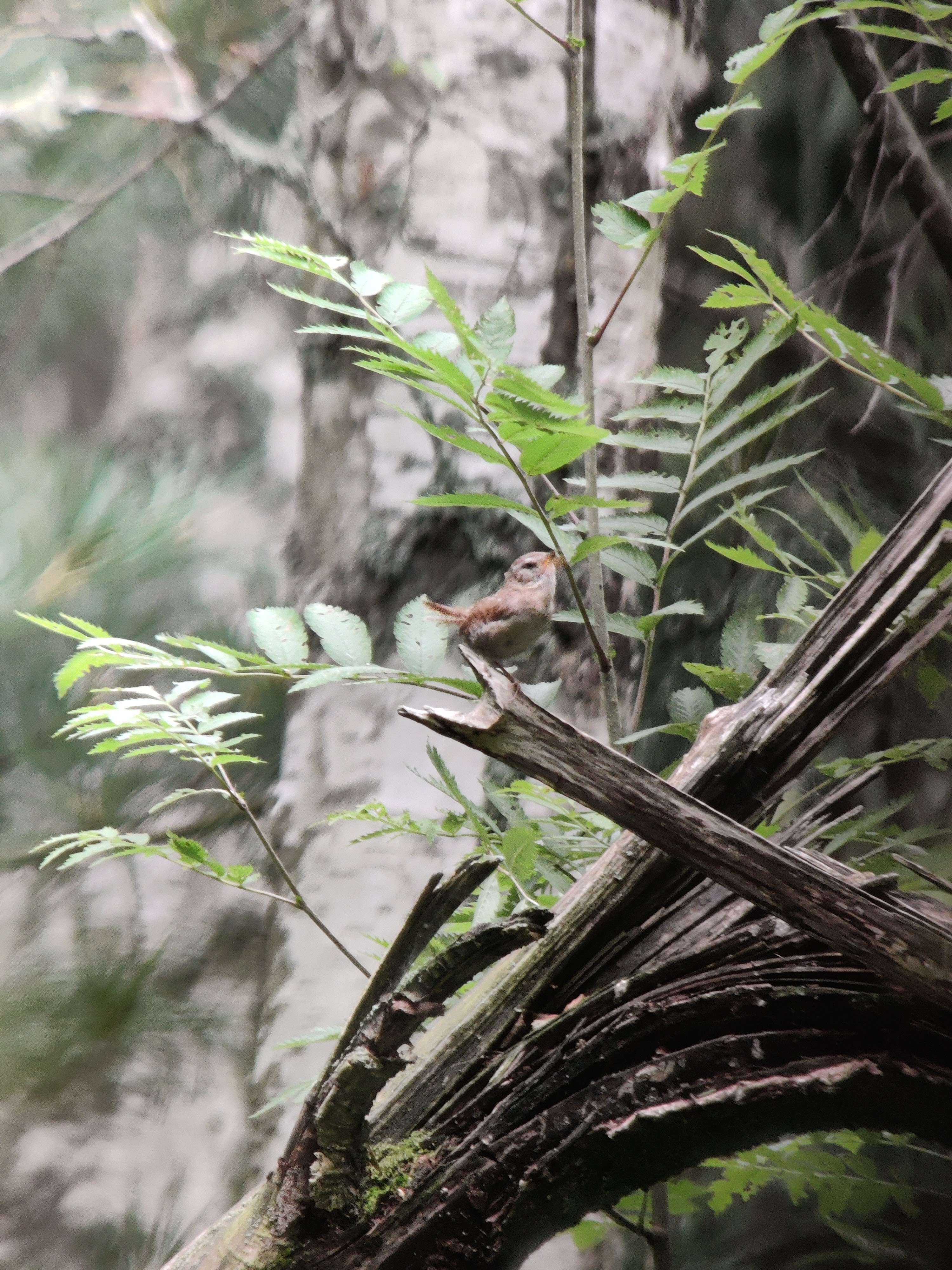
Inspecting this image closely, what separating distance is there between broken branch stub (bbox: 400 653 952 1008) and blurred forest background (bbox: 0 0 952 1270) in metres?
0.72

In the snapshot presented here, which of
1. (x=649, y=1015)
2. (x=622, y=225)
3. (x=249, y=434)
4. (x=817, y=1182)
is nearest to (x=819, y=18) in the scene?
(x=622, y=225)

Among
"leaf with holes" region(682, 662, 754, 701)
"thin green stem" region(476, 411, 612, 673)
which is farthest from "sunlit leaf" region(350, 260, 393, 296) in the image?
"leaf with holes" region(682, 662, 754, 701)

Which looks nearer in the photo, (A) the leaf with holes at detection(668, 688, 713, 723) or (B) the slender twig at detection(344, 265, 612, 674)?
(B) the slender twig at detection(344, 265, 612, 674)

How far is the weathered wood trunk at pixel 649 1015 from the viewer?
482 mm

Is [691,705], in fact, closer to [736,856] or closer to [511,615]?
[511,615]

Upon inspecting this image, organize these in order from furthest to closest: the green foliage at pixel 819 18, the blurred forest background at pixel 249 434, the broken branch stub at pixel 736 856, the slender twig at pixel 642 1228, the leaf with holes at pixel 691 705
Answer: the blurred forest background at pixel 249 434 < the leaf with holes at pixel 691 705 < the slender twig at pixel 642 1228 < the green foliage at pixel 819 18 < the broken branch stub at pixel 736 856

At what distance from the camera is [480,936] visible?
50 cm

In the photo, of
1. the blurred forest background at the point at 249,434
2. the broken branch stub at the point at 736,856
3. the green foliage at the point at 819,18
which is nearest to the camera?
the broken branch stub at the point at 736,856

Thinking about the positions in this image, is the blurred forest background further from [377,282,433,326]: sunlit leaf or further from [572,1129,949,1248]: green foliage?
[377,282,433,326]: sunlit leaf

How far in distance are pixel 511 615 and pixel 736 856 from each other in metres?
0.32

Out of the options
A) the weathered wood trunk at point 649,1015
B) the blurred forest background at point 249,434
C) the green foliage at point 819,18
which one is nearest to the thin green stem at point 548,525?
the weathered wood trunk at point 649,1015

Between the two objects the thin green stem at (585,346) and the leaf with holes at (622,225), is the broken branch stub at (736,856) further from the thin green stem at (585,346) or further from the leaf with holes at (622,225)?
the leaf with holes at (622,225)

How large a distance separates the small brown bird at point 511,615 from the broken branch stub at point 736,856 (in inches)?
10.3

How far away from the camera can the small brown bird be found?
0.75 m
